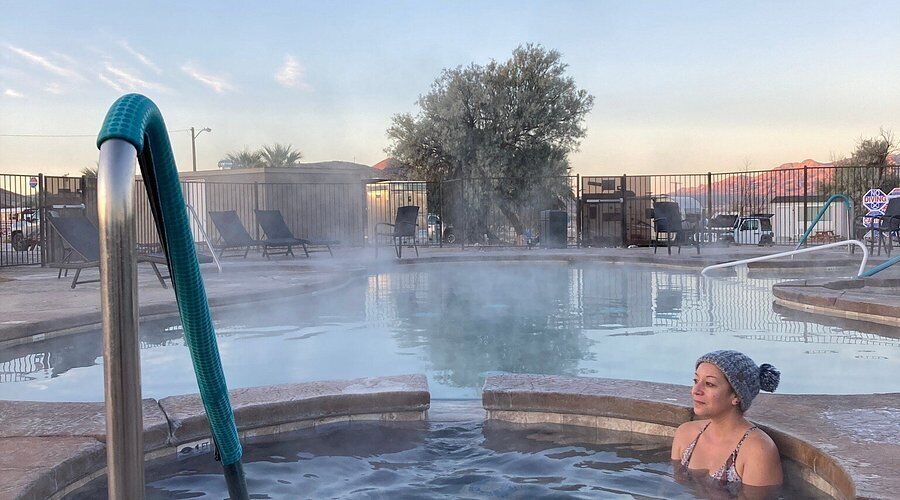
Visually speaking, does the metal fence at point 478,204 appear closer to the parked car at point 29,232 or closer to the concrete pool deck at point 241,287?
the parked car at point 29,232

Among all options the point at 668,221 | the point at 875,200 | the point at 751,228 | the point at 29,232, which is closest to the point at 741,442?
the point at 875,200

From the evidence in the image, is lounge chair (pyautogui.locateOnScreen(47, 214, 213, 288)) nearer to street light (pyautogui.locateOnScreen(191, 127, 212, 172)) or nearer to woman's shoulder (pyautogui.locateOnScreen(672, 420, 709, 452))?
woman's shoulder (pyautogui.locateOnScreen(672, 420, 709, 452))

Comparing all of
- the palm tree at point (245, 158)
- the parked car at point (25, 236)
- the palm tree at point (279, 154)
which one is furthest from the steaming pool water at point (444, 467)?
the palm tree at point (245, 158)

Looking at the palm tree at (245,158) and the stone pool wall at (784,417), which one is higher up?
the palm tree at (245,158)

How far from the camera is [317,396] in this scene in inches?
120

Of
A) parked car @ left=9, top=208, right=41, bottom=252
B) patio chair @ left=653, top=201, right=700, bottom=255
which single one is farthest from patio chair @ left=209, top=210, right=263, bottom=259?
patio chair @ left=653, top=201, right=700, bottom=255

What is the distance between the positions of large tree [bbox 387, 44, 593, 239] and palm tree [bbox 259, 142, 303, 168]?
60.1ft

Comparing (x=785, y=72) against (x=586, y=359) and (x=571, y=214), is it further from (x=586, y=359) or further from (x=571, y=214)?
(x=586, y=359)

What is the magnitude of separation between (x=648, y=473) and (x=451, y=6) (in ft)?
53.3

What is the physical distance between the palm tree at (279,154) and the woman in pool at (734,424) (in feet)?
121

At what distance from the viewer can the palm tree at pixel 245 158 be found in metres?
38.8

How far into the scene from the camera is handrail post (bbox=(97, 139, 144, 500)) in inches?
31.5

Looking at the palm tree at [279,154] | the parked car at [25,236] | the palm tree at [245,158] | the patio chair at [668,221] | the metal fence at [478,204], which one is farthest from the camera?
the palm tree at [245,158]

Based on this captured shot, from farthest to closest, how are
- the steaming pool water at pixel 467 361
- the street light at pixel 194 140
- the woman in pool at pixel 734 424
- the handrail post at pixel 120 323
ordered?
the street light at pixel 194 140, the steaming pool water at pixel 467 361, the woman in pool at pixel 734 424, the handrail post at pixel 120 323
